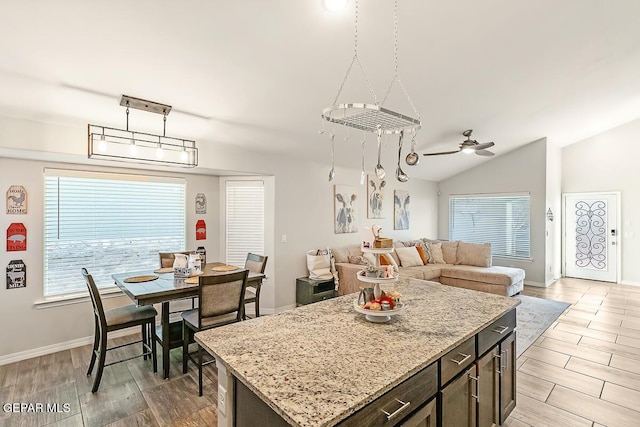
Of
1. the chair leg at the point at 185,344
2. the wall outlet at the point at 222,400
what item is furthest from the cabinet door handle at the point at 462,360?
the chair leg at the point at 185,344

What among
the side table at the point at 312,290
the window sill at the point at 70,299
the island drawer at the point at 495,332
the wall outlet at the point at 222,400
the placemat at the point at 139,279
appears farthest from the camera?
the side table at the point at 312,290

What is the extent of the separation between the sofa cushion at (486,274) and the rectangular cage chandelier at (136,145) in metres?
4.91

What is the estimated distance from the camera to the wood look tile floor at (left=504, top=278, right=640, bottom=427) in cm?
242

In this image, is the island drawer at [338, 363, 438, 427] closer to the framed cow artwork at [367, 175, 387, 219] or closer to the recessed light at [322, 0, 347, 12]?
the recessed light at [322, 0, 347, 12]

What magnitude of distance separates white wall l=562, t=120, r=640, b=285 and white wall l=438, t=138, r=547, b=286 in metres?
1.37

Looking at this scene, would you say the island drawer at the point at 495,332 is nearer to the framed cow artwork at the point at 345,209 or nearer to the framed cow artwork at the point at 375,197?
the framed cow artwork at the point at 345,209

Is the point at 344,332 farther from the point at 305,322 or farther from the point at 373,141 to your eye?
the point at 373,141

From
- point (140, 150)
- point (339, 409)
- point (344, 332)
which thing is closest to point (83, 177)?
point (140, 150)

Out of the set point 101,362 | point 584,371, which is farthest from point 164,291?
point 584,371

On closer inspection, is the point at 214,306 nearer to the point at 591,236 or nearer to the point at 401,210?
the point at 401,210

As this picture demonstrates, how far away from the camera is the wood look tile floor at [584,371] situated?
2422 millimetres

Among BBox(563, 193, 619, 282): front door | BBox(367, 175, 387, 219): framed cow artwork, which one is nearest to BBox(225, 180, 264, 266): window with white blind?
BBox(367, 175, 387, 219): framed cow artwork

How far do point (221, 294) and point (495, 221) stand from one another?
675cm

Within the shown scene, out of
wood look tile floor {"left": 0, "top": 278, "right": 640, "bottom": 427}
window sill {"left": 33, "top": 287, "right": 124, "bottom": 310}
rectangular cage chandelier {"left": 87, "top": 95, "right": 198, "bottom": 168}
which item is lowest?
wood look tile floor {"left": 0, "top": 278, "right": 640, "bottom": 427}
